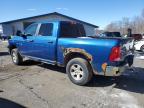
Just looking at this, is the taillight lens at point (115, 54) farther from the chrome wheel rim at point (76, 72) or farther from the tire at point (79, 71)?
the chrome wheel rim at point (76, 72)

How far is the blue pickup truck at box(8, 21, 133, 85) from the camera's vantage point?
6.05 metres

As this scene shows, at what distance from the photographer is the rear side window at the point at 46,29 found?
7.90 m

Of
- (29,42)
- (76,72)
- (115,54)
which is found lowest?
(76,72)

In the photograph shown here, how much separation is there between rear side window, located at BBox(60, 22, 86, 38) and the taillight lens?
7.51 ft

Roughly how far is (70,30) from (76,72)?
1853 millimetres

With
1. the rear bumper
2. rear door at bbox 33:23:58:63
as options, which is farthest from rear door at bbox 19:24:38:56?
the rear bumper

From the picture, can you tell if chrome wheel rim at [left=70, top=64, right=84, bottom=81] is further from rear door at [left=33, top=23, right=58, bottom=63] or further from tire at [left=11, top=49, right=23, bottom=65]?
tire at [left=11, top=49, right=23, bottom=65]

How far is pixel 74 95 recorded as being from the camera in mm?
5965

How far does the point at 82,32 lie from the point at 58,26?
1497 millimetres

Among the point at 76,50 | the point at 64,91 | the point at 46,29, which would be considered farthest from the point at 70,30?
the point at 64,91

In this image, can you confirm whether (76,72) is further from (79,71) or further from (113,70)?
(113,70)

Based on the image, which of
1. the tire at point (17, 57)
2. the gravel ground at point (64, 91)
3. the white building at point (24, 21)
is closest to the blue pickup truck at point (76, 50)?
the gravel ground at point (64, 91)

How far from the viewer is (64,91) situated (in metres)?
6.31

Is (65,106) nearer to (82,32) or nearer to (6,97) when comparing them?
(6,97)
